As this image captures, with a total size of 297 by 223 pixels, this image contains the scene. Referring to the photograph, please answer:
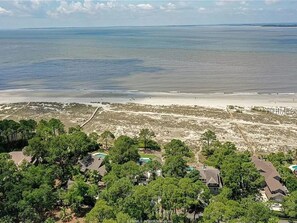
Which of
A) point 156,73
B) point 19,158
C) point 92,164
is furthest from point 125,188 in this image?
point 156,73

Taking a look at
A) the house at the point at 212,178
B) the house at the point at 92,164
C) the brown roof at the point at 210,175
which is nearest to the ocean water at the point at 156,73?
the house at the point at 92,164

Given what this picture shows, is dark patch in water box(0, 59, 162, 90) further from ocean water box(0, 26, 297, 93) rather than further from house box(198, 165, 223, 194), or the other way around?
house box(198, 165, 223, 194)

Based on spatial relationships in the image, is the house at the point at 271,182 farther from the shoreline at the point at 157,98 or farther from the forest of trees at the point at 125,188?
the shoreline at the point at 157,98

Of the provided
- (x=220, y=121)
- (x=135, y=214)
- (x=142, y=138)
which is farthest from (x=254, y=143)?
(x=135, y=214)

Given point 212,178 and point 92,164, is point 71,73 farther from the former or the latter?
point 212,178

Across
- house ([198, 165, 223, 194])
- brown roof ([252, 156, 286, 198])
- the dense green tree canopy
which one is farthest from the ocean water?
house ([198, 165, 223, 194])

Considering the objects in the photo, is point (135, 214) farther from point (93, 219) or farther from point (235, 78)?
point (235, 78)
